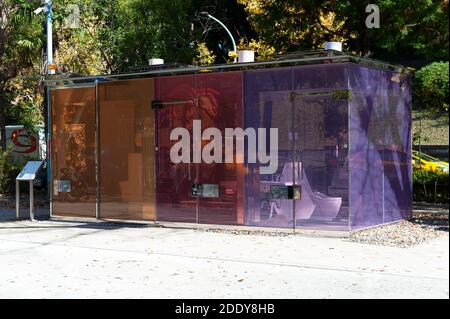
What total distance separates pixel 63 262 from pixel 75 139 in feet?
18.5

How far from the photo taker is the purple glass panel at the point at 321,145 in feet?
35.1

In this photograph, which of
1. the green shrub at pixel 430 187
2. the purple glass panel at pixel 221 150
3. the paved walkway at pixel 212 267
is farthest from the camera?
the green shrub at pixel 430 187

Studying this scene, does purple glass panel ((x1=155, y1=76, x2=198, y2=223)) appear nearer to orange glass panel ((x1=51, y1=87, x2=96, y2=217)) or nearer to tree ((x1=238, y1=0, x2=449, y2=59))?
orange glass panel ((x1=51, y1=87, x2=96, y2=217))

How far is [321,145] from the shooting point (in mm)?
10953

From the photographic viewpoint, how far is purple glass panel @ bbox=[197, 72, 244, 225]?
1184 centimetres

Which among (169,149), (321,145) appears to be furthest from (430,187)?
(169,149)

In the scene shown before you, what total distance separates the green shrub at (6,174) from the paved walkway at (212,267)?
26.7 ft

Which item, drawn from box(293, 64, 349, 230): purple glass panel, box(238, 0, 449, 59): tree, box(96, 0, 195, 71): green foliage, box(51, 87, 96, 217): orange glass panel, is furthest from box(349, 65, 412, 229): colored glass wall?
box(96, 0, 195, 71): green foliage

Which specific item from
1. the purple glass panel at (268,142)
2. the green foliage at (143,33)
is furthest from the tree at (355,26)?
the green foliage at (143,33)

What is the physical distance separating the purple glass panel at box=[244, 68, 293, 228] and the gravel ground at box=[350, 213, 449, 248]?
1.47m

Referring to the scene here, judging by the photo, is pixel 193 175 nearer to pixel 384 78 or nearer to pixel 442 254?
pixel 384 78

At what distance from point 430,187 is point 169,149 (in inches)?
258

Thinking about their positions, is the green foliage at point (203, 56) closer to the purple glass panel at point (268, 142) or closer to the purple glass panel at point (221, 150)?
the purple glass panel at point (221, 150)
